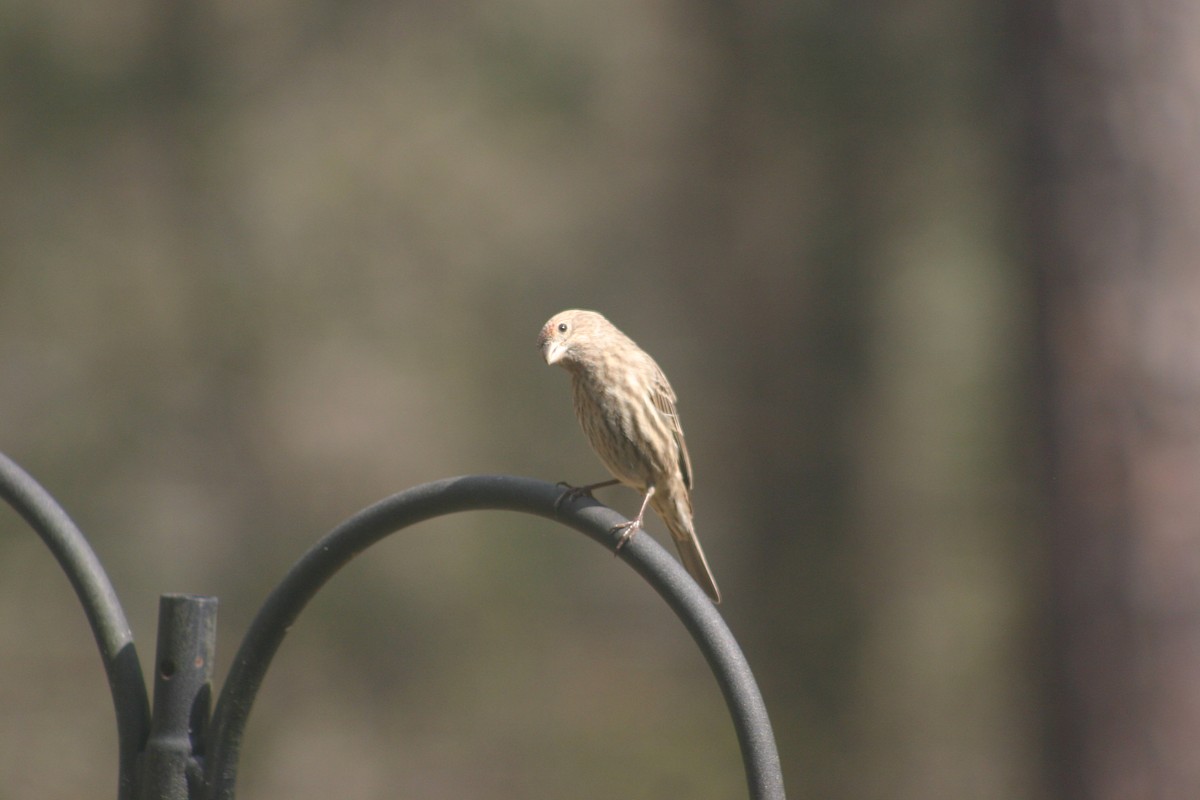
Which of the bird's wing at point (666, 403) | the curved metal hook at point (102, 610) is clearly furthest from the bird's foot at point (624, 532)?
the bird's wing at point (666, 403)

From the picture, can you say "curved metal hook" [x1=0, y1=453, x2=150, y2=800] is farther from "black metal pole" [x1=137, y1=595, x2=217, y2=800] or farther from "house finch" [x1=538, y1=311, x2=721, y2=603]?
"house finch" [x1=538, y1=311, x2=721, y2=603]

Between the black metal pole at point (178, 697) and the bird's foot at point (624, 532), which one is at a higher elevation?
the bird's foot at point (624, 532)

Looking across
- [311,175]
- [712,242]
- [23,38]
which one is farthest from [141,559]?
[712,242]

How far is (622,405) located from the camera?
120 inches

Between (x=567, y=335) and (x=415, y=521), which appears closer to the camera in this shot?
(x=415, y=521)

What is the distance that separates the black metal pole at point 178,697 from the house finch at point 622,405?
1.38 meters

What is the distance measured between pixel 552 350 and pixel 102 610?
1.36 metres

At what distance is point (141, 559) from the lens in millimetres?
7230

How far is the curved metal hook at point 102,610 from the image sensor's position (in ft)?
5.99

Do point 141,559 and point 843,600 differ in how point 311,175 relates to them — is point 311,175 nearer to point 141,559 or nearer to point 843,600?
point 141,559

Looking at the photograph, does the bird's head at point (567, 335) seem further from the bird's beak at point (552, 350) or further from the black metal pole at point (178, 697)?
the black metal pole at point (178, 697)

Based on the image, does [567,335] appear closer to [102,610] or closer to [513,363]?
[102,610]

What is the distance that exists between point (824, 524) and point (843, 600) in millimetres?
525

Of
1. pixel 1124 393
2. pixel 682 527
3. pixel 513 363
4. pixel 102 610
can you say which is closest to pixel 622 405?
pixel 682 527
